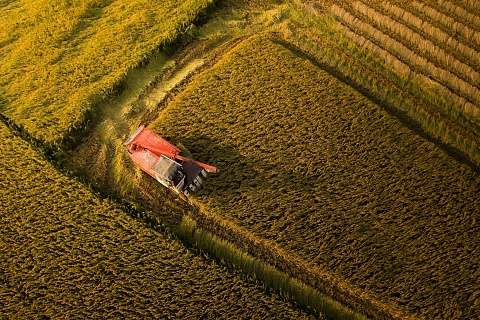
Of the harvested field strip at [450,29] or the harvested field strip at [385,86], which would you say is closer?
the harvested field strip at [385,86]

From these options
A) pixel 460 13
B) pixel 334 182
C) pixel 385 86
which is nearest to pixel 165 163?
pixel 334 182

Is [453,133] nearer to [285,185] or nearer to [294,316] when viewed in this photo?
[285,185]

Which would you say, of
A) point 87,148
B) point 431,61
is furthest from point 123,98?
point 431,61

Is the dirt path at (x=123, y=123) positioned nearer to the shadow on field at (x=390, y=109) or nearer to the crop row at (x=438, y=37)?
the shadow on field at (x=390, y=109)

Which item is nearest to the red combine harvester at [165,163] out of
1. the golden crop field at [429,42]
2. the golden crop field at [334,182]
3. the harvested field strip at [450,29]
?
the golden crop field at [334,182]

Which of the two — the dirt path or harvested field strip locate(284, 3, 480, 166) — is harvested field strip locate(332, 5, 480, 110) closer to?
harvested field strip locate(284, 3, 480, 166)

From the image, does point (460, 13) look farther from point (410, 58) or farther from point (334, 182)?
point (334, 182)
